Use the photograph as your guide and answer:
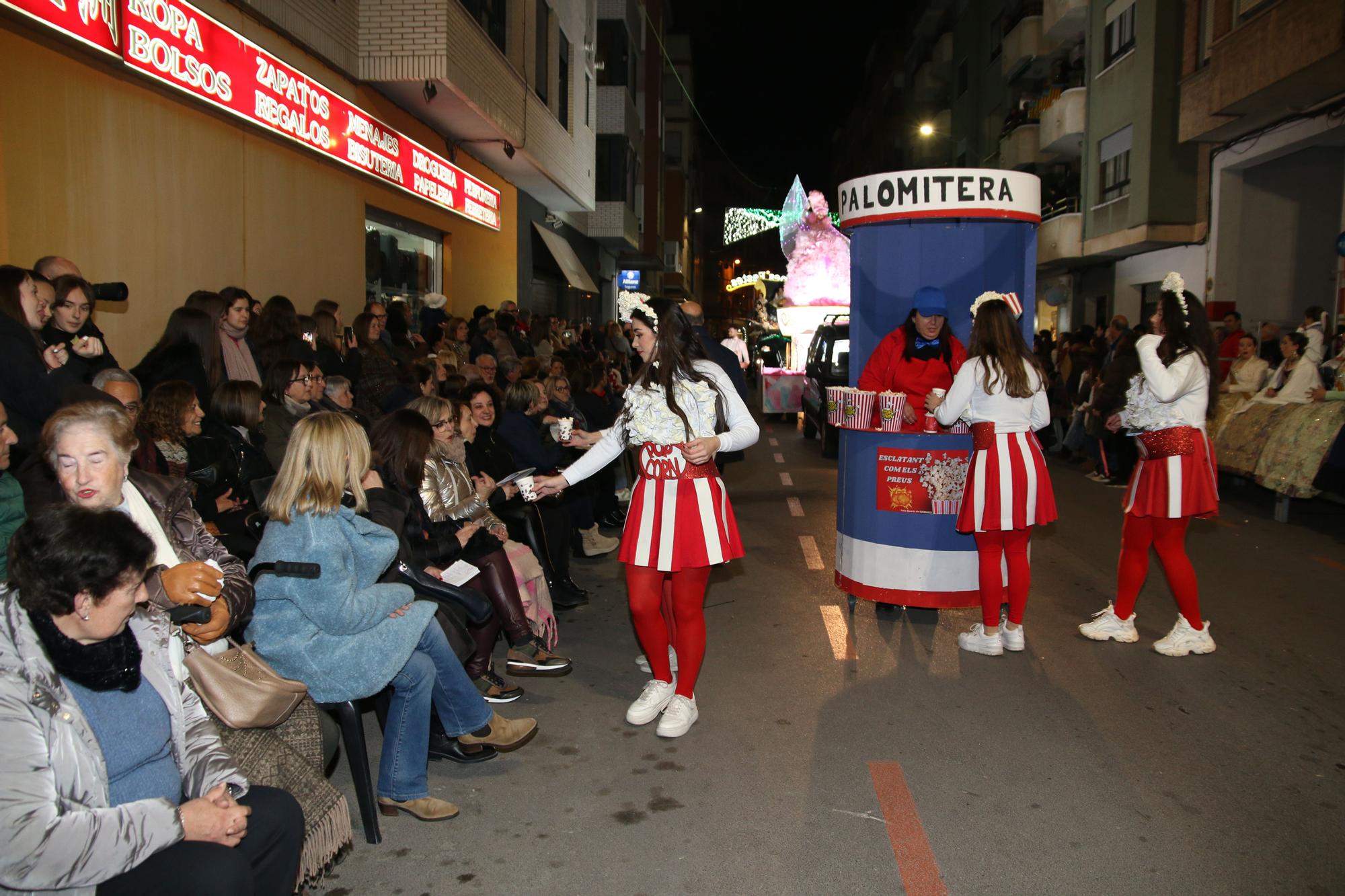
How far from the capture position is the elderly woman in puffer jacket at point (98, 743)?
2244mm

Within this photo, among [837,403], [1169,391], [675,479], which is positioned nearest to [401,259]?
[837,403]

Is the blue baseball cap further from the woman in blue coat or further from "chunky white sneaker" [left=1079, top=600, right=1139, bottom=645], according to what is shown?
the woman in blue coat

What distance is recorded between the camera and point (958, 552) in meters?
6.38

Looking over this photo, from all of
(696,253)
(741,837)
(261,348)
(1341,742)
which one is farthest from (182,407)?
(696,253)

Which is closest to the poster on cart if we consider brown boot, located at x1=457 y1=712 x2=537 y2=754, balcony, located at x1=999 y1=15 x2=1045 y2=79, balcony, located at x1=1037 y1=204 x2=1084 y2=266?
brown boot, located at x1=457 y1=712 x2=537 y2=754

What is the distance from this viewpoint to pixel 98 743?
2.48m

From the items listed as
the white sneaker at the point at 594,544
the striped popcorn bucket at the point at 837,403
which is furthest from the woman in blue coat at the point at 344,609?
the white sneaker at the point at 594,544

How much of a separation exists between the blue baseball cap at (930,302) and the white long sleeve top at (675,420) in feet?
5.90

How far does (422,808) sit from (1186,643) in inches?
173

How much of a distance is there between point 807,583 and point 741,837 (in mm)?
4084

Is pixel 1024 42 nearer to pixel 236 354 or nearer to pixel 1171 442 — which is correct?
pixel 1171 442

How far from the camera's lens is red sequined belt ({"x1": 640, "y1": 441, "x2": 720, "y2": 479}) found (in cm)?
473

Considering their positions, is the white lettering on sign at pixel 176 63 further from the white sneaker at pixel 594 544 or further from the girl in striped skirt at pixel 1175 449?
the girl in striped skirt at pixel 1175 449

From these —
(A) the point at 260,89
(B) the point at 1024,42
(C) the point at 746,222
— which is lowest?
(A) the point at 260,89
